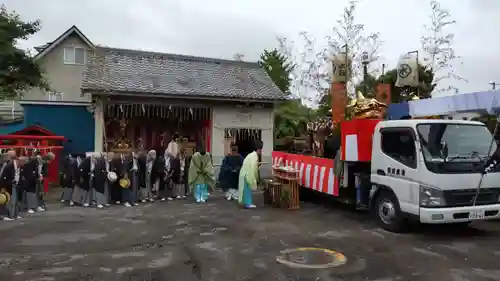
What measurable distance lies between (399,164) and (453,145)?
0.95 meters

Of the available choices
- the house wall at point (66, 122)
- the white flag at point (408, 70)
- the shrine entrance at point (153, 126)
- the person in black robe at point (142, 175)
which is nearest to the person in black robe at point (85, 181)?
the person in black robe at point (142, 175)

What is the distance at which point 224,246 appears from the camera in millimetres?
7211

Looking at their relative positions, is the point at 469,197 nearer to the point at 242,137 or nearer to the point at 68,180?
the point at 68,180

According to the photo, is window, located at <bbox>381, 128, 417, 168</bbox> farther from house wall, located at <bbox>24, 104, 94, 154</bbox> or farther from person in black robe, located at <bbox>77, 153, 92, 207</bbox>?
house wall, located at <bbox>24, 104, 94, 154</bbox>

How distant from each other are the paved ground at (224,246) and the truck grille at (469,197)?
0.66 m

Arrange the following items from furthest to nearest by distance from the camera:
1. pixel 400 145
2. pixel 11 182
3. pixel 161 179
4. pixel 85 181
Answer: pixel 161 179
pixel 85 181
pixel 11 182
pixel 400 145

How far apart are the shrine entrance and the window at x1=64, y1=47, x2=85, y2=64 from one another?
10906 mm

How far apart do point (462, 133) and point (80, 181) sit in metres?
8.93

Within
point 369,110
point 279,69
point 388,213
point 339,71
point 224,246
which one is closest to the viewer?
point 224,246

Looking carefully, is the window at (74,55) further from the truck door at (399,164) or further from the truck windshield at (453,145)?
the truck windshield at (453,145)

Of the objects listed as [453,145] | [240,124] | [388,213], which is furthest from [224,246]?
[240,124]

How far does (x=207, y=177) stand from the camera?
12320 mm

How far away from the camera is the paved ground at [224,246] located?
574 centimetres

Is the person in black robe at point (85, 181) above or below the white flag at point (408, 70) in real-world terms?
below
